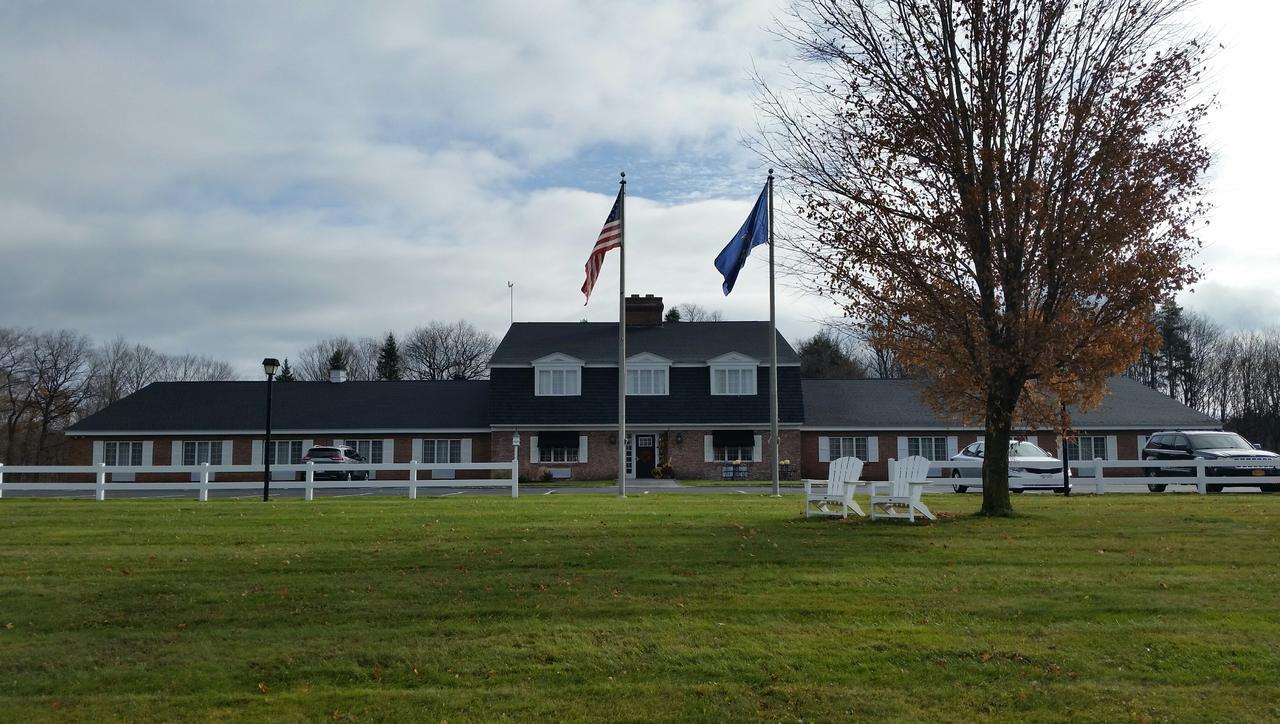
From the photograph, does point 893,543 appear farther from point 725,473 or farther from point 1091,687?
point 725,473

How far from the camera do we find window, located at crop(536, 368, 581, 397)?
146 feet

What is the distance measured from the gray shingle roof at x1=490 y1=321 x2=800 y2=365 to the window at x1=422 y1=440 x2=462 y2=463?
4.19m

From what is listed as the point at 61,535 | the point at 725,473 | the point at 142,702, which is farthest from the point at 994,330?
the point at 725,473

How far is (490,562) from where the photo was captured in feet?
36.6

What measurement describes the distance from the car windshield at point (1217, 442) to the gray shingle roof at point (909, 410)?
13.1 m

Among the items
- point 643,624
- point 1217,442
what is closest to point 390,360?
point 1217,442

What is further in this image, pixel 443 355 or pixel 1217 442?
pixel 443 355

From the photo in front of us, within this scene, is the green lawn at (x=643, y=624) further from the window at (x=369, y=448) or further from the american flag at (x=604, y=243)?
the window at (x=369, y=448)

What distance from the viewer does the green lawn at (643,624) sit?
6938 millimetres

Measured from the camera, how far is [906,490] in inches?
577

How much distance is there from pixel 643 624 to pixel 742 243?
60.1 feet

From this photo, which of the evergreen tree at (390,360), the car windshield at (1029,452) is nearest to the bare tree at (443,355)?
the evergreen tree at (390,360)

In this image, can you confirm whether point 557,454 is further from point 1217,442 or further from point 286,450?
point 1217,442

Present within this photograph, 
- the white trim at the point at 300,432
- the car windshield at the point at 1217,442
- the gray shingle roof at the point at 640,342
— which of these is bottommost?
the car windshield at the point at 1217,442
